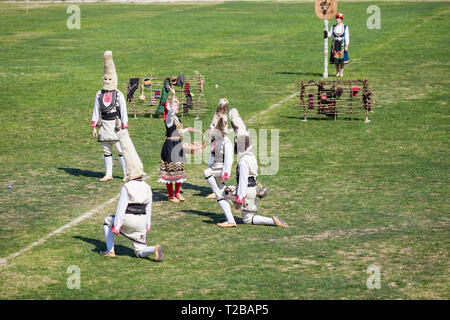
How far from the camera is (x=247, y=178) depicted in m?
12.6

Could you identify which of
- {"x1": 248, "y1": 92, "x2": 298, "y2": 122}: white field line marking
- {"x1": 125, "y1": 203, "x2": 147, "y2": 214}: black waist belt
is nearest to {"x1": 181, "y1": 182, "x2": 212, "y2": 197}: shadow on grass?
{"x1": 125, "y1": 203, "x2": 147, "y2": 214}: black waist belt

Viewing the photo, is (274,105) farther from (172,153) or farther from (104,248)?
(104,248)

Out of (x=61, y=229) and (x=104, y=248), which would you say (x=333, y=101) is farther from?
(x=104, y=248)

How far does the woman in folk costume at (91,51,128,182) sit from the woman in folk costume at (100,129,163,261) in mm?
4957

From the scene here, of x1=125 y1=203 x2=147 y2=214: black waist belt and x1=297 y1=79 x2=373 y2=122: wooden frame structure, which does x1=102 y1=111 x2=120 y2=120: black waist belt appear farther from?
x1=297 y1=79 x2=373 y2=122: wooden frame structure

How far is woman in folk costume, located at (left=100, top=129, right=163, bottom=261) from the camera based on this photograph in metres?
11.0

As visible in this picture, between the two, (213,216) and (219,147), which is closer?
(213,216)

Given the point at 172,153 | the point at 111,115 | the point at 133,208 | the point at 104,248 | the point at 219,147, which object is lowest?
the point at 104,248

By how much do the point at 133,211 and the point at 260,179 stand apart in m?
5.75

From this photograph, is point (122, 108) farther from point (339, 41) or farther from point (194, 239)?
point (339, 41)

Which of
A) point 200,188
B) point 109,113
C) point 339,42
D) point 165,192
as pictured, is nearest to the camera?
point 165,192

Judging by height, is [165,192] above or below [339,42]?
below

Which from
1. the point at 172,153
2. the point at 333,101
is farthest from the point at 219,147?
the point at 333,101

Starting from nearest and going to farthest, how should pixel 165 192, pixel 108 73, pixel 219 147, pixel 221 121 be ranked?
pixel 221 121, pixel 219 147, pixel 165 192, pixel 108 73
